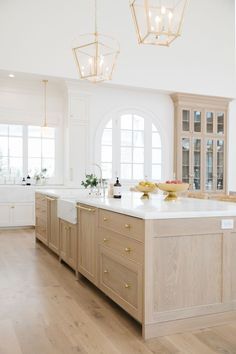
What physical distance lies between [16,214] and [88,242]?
4002 mm

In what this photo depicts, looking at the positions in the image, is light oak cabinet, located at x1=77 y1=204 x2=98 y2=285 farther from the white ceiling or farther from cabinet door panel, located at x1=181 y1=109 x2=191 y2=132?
cabinet door panel, located at x1=181 y1=109 x2=191 y2=132

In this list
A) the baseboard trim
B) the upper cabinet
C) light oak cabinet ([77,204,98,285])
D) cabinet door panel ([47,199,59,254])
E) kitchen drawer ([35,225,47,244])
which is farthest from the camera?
the upper cabinet

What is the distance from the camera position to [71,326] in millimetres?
2633

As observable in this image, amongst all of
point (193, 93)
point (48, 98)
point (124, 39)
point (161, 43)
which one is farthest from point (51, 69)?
point (161, 43)

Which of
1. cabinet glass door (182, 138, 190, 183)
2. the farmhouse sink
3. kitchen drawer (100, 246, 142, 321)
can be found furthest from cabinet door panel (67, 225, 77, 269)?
cabinet glass door (182, 138, 190, 183)

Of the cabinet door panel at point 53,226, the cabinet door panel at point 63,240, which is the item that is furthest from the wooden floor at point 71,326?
the cabinet door panel at point 53,226

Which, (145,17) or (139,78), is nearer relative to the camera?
(145,17)

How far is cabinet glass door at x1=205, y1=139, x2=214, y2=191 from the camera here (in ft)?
27.9

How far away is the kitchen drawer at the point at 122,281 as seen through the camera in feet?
8.29

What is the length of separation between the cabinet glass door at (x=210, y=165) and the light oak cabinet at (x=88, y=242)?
537cm

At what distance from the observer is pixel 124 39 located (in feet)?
24.8

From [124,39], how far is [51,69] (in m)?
1.72

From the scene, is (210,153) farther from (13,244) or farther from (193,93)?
(13,244)

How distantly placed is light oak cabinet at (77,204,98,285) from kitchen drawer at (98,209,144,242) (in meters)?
0.19
